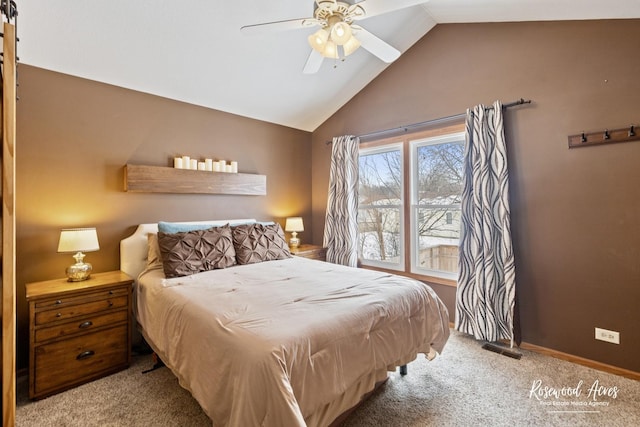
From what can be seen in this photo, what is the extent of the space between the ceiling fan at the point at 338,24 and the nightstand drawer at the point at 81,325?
2.38 metres

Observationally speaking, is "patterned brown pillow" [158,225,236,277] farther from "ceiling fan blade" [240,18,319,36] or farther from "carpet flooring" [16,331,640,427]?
"ceiling fan blade" [240,18,319,36]

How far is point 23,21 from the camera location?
211cm

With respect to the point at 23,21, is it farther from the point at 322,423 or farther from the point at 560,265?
the point at 560,265

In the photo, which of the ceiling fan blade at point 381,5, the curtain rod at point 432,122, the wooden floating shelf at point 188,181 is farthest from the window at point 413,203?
the ceiling fan blade at point 381,5

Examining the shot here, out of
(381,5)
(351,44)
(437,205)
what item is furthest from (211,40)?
(437,205)

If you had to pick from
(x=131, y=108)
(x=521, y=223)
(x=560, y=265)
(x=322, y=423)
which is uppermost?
(x=131, y=108)

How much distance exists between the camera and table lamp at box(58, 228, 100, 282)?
2.28 m

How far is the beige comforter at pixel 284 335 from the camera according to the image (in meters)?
1.23

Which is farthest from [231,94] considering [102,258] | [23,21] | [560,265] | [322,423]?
[560,265]

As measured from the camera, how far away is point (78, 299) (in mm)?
2170

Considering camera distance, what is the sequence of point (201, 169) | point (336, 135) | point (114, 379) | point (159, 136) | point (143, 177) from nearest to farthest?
point (114, 379) → point (143, 177) → point (159, 136) → point (201, 169) → point (336, 135)

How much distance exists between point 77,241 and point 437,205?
11.4 ft

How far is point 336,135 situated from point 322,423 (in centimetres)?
363

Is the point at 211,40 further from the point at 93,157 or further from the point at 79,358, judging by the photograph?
the point at 79,358
